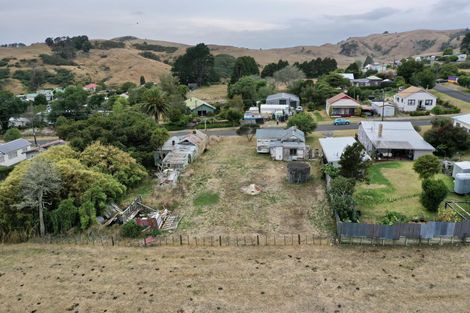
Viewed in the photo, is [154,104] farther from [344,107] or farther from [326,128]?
[344,107]

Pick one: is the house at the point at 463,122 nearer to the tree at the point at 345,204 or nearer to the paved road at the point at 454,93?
the paved road at the point at 454,93

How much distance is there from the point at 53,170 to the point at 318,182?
2043cm

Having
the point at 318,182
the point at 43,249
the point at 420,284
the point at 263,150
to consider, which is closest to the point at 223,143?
the point at 263,150

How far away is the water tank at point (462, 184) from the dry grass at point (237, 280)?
321 inches

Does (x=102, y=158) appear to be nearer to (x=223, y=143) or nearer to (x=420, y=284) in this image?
(x=223, y=143)

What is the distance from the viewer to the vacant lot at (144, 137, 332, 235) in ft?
77.3

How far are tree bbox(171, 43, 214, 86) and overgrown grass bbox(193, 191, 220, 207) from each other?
71.9 meters

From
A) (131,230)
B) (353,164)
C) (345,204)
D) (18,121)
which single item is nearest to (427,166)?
(353,164)

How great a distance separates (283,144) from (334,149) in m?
5.60

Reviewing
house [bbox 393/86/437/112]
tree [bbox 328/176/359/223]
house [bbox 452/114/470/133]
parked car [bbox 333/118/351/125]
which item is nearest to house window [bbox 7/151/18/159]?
tree [bbox 328/176/359/223]

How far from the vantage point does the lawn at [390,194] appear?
79.2 ft

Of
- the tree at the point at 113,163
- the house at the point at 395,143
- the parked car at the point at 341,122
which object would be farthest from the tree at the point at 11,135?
the house at the point at 395,143

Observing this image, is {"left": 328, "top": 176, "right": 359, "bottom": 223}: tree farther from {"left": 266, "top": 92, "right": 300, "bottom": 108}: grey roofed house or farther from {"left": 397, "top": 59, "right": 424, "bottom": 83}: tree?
{"left": 397, "top": 59, "right": 424, "bottom": 83}: tree

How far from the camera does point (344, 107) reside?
57.2m
